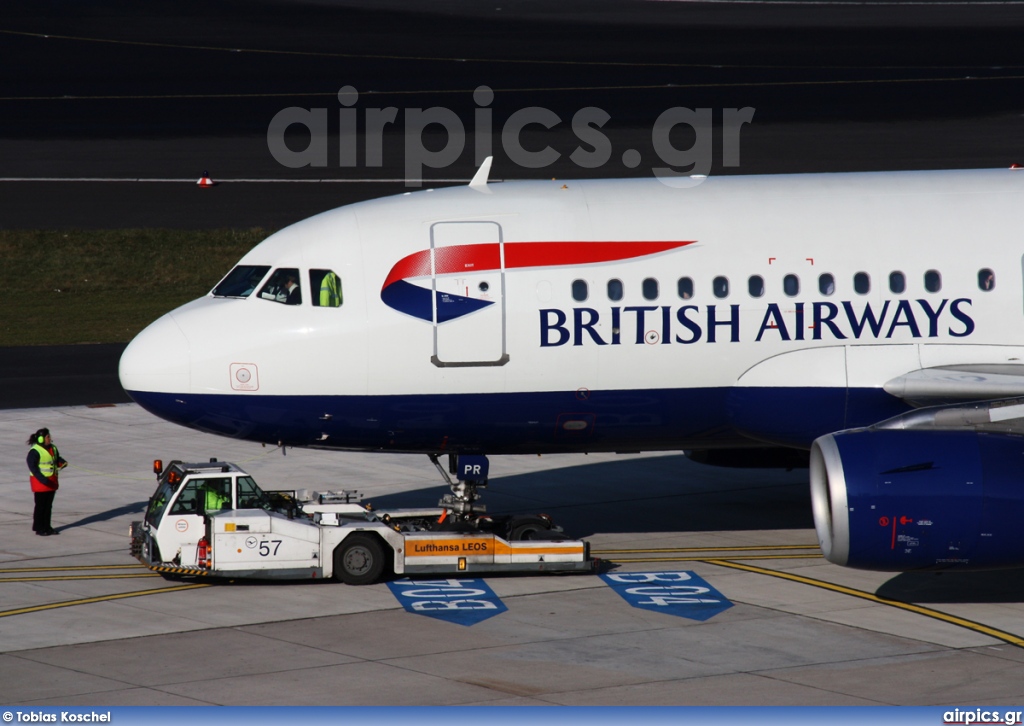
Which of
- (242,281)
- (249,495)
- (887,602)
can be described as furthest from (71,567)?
(887,602)

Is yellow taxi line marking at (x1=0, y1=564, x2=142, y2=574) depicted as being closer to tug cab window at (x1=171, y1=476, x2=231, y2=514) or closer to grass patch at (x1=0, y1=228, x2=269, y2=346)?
tug cab window at (x1=171, y1=476, x2=231, y2=514)

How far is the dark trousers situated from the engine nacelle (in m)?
12.6

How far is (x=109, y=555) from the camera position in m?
23.9

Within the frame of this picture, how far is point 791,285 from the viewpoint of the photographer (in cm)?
→ 2195

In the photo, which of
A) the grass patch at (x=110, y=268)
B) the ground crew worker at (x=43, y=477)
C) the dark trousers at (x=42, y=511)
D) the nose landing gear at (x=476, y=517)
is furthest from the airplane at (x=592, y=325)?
the grass patch at (x=110, y=268)

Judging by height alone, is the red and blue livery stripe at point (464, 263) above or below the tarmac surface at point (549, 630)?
above

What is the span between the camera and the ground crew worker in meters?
24.7

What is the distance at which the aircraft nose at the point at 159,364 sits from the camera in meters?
21.7

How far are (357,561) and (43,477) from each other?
20.2 ft

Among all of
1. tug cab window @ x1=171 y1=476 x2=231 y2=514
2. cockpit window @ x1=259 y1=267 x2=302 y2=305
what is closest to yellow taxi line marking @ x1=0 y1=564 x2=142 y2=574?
tug cab window @ x1=171 y1=476 x2=231 y2=514

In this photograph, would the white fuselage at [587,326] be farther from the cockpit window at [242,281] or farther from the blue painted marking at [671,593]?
the blue painted marking at [671,593]

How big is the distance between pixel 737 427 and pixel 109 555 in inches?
387

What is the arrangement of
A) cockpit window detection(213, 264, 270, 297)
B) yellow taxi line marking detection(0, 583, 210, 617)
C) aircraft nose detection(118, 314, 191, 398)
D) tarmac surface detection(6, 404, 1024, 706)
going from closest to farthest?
tarmac surface detection(6, 404, 1024, 706), yellow taxi line marking detection(0, 583, 210, 617), aircraft nose detection(118, 314, 191, 398), cockpit window detection(213, 264, 270, 297)

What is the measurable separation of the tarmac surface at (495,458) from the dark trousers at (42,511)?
0.93ft
